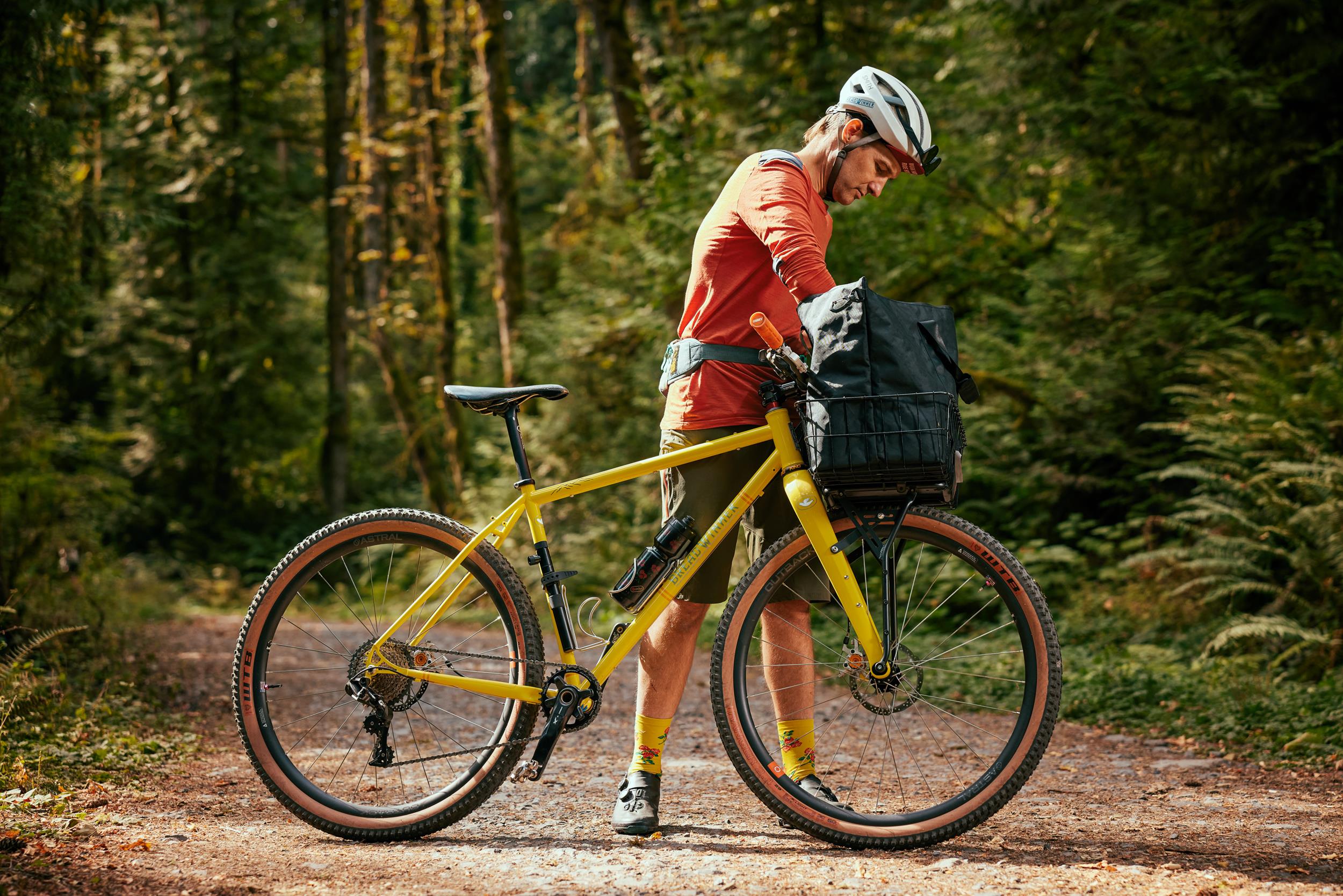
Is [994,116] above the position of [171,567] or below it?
above

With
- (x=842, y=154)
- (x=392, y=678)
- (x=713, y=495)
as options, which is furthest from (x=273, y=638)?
(x=842, y=154)

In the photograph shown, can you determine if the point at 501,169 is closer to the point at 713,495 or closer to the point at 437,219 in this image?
the point at 437,219

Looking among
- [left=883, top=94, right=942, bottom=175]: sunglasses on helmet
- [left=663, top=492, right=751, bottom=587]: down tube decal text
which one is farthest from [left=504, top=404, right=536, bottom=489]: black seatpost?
[left=883, top=94, right=942, bottom=175]: sunglasses on helmet

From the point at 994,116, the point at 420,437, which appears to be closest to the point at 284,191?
the point at 420,437

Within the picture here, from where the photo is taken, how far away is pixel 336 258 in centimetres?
1795

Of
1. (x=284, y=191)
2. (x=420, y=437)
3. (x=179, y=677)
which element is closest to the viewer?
(x=179, y=677)

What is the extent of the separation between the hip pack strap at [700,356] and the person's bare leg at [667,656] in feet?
2.37

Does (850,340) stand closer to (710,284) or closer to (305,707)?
(710,284)

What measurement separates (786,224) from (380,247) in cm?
1424

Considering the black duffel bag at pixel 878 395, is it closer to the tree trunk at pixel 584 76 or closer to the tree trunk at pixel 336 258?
the tree trunk at pixel 584 76

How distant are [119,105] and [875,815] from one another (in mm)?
5876

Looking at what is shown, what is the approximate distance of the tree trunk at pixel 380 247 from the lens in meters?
16.2

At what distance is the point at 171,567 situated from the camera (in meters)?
17.1

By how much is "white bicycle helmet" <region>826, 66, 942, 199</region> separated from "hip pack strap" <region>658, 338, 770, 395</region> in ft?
1.86
